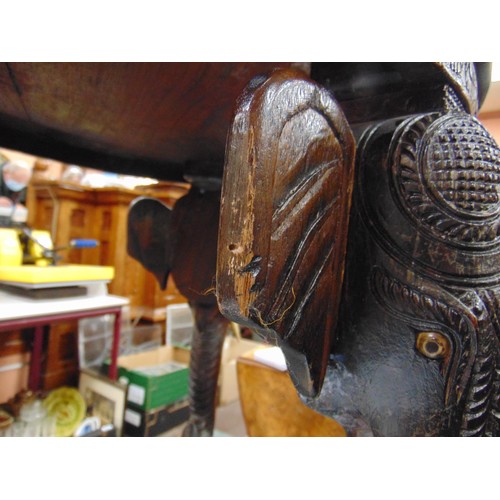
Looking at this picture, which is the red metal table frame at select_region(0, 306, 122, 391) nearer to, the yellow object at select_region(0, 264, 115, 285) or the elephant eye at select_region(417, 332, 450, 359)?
the yellow object at select_region(0, 264, 115, 285)

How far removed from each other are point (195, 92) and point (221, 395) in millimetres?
1628

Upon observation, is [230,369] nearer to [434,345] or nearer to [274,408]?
[274,408]

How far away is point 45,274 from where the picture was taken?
49.3 inches

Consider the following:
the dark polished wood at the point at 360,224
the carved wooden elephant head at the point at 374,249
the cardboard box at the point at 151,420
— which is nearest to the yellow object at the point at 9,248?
the cardboard box at the point at 151,420

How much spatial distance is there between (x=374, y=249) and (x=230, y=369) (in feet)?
5.47

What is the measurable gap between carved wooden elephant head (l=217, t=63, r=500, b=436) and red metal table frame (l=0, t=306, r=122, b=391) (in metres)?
1.11

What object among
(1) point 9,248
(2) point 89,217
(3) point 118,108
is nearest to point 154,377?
(1) point 9,248

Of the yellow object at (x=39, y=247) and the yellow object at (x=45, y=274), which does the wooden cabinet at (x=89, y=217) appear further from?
the yellow object at (x=45, y=274)

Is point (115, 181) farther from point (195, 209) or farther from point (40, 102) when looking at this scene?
point (40, 102)

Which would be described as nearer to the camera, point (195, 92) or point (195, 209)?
point (195, 92)

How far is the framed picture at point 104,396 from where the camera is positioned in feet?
4.66

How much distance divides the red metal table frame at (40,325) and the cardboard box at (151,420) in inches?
6.7
